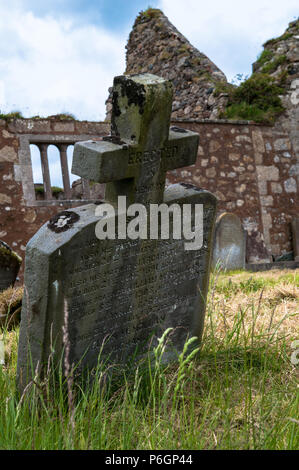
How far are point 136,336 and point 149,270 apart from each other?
1.36 ft

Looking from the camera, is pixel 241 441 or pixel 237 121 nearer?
pixel 241 441

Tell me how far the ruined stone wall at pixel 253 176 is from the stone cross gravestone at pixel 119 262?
6736mm

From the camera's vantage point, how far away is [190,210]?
3281 mm

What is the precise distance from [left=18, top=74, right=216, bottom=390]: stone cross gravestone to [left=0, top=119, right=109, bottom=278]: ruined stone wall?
5.40 m

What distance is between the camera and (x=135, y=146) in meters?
2.92

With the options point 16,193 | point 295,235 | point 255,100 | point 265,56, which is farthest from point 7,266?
point 265,56

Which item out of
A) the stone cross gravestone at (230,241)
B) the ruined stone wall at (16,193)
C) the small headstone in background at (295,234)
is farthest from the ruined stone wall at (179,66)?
the ruined stone wall at (16,193)

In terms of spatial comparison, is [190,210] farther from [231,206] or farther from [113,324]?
[231,206]

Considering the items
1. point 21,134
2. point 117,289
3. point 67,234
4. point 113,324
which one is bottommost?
point 113,324

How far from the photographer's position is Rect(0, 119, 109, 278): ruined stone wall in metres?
8.23

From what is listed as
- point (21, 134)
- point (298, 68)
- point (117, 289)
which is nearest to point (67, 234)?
point (117, 289)

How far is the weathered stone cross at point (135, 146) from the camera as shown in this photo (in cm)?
284
